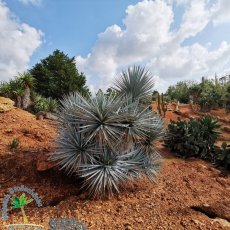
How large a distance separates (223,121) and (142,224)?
11.5m

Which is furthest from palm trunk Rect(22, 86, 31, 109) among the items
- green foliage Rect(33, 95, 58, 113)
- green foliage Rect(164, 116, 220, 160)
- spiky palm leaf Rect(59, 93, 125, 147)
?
spiky palm leaf Rect(59, 93, 125, 147)

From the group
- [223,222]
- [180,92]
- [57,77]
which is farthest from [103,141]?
[180,92]

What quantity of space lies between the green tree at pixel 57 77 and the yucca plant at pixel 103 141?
14.9m

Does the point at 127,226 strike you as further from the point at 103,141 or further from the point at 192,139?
the point at 192,139

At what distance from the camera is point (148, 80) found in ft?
14.9

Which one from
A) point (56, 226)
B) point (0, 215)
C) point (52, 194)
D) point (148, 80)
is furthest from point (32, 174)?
point (148, 80)

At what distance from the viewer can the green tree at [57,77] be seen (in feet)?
61.4

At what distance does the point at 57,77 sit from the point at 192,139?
15509 mm

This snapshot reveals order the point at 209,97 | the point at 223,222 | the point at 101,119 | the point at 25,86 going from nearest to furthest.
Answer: the point at 223,222 → the point at 101,119 → the point at 25,86 → the point at 209,97

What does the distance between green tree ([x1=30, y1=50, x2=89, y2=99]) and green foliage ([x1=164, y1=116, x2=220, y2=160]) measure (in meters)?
13.0

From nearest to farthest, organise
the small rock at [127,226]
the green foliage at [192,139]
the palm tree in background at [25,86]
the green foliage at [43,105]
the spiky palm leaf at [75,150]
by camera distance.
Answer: the small rock at [127,226]
the spiky palm leaf at [75,150]
the green foliage at [192,139]
the palm tree in background at [25,86]
the green foliage at [43,105]

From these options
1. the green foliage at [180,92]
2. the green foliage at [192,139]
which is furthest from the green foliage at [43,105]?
the green foliage at [180,92]

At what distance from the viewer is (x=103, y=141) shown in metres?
3.43

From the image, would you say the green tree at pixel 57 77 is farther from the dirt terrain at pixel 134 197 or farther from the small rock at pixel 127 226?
the small rock at pixel 127 226
